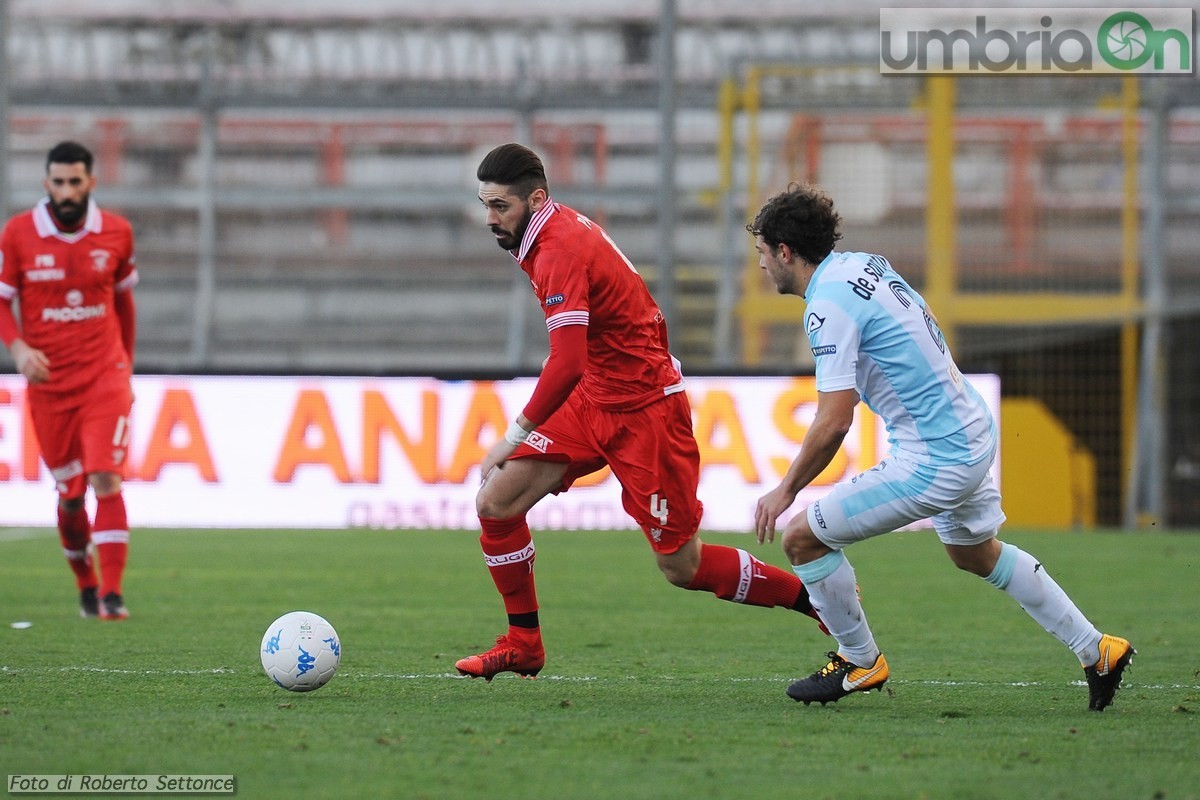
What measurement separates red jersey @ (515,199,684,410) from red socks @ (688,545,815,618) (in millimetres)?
649

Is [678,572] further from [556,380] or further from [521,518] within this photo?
[556,380]

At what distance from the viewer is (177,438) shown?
14352mm

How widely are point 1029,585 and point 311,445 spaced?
9.85 metres

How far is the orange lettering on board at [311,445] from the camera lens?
1430 cm

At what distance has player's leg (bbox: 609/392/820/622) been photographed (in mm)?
5840

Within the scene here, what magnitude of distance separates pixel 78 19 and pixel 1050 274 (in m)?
12.4

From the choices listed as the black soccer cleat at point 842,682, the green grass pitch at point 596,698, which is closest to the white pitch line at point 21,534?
the green grass pitch at point 596,698

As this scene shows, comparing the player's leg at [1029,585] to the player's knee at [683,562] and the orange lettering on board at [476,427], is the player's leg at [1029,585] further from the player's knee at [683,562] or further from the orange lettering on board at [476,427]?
the orange lettering on board at [476,427]

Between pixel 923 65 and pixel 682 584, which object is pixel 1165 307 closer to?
pixel 923 65

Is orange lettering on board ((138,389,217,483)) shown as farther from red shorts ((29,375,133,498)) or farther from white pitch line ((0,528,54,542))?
red shorts ((29,375,133,498))

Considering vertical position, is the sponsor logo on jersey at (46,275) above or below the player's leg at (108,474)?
above

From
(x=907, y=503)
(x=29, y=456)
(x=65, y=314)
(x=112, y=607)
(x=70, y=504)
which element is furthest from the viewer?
(x=29, y=456)

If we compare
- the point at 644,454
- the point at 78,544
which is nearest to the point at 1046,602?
the point at 644,454

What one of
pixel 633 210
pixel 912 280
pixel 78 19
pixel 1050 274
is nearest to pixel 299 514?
pixel 633 210
